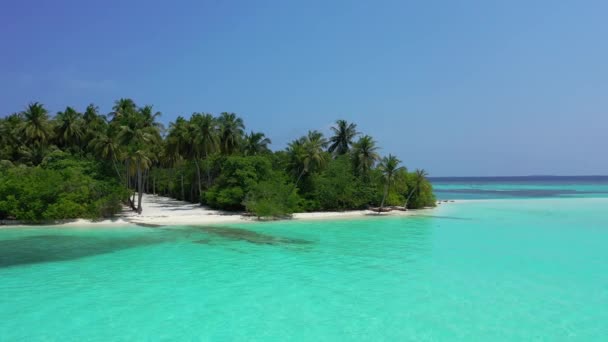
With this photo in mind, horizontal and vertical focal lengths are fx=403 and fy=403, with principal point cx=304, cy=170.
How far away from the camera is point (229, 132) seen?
160ft

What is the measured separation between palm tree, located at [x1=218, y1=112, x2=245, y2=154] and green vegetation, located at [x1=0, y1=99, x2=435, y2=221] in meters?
0.12

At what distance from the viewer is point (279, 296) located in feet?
45.1

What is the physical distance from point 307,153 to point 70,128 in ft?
98.6

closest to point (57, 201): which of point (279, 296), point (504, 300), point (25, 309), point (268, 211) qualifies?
point (268, 211)

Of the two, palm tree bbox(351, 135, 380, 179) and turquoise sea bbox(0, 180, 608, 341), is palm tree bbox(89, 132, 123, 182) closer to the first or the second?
turquoise sea bbox(0, 180, 608, 341)

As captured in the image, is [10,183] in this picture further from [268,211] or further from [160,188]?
[160,188]

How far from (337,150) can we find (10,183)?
36098 mm

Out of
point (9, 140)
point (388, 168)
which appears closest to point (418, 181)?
point (388, 168)

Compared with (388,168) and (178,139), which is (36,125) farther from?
(388,168)

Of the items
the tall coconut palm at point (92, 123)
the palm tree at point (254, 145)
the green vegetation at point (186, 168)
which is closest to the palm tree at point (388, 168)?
the green vegetation at point (186, 168)

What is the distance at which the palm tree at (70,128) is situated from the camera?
49.4 metres

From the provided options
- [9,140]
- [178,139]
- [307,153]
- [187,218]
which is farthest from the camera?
[9,140]

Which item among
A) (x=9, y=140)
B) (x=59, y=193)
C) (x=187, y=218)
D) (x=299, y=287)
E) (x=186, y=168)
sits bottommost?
(x=299, y=287)

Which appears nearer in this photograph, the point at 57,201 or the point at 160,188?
the point at 57,201
